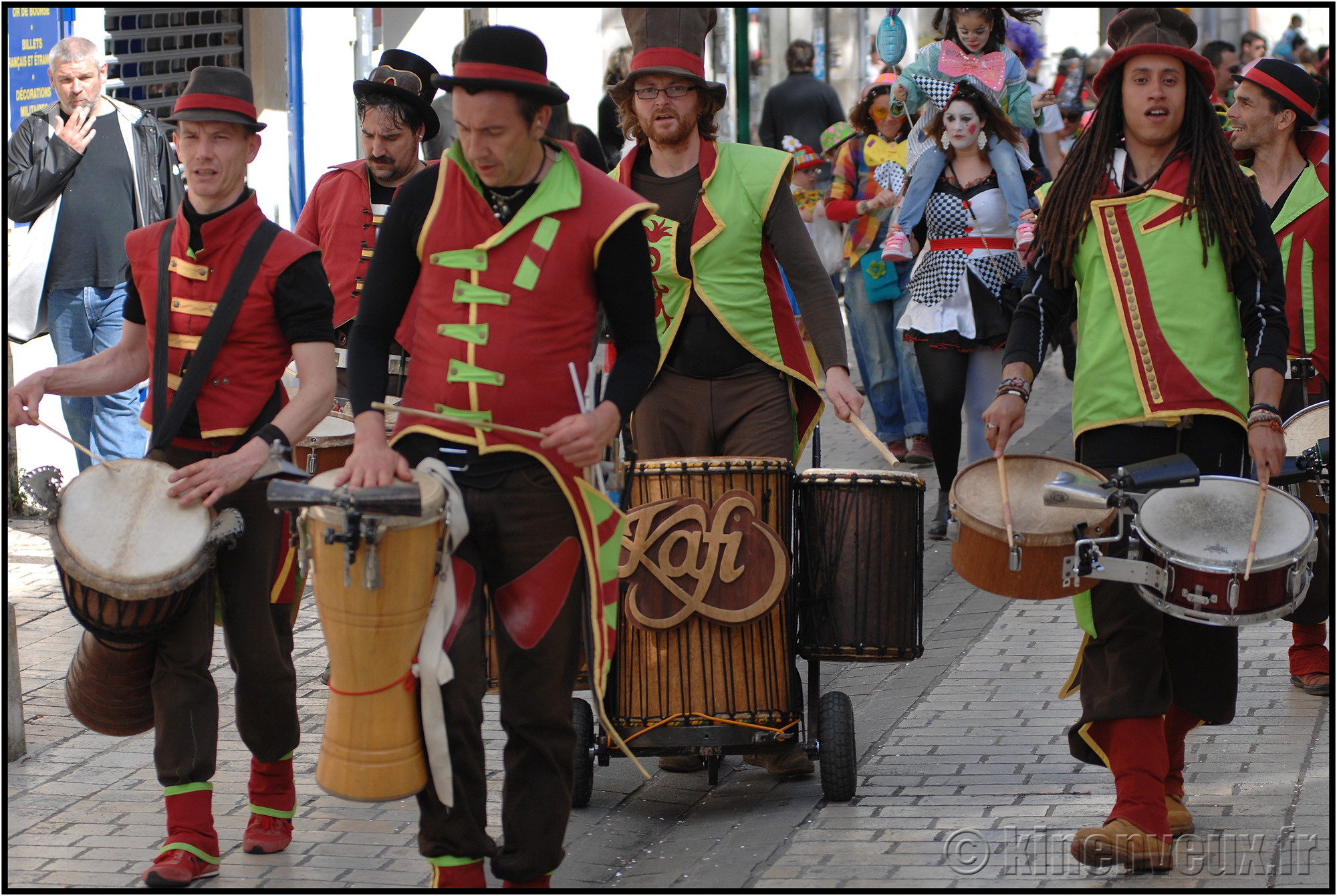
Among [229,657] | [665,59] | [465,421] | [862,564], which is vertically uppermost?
[665,59]

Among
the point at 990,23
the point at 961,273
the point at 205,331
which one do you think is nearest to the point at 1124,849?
the point at 205,331

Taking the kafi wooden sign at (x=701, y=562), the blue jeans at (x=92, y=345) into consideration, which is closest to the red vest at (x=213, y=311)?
the kafi wooden sign at (x=701, y=562)

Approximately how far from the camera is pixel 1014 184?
309 inches

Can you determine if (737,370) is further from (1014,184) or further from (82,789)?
(1014,184)

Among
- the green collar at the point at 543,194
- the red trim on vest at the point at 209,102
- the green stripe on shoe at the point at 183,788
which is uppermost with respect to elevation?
the red trim on vest at the point at 209,102

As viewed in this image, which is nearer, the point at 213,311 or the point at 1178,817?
the point at 213,311

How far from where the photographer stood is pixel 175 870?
4406 mm

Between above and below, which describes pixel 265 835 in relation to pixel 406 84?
below

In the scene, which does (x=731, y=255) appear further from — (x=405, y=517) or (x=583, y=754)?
(x=405, y=517)

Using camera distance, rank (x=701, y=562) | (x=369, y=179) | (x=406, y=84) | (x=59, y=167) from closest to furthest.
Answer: (x=701, y=562), (x=406, y=84), (x=369, y=179), (x=59, y=167)

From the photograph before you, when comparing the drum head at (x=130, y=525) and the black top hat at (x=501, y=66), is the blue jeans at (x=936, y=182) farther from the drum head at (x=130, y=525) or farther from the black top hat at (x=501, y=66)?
the drum head at (x=130, y=525)

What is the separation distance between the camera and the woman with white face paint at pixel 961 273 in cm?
791

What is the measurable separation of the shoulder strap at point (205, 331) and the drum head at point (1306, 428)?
3253mm

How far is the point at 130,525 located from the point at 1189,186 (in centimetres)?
290
